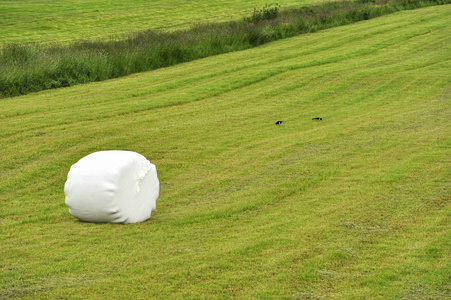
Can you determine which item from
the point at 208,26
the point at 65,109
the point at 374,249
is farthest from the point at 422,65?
the point at 374,249

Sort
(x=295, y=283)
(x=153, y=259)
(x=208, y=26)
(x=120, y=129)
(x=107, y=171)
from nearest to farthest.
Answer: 1. (x=295, y=283)
2. (x=153, y=259)
3. (x=107, y=171)
4. (x=120, y=129)
5. (x=208, y=26)

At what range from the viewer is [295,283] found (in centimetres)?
610

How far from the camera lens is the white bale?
7758 millimetres

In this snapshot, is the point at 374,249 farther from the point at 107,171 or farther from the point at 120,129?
the point at 120,129

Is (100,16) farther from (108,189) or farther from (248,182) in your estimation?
(108,189)

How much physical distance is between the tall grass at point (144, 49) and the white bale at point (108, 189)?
1079 centimetres

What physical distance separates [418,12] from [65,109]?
2216cm

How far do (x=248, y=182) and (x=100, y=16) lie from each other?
29.0 meters

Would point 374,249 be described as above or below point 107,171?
below

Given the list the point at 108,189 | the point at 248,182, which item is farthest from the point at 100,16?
the point at 108,189

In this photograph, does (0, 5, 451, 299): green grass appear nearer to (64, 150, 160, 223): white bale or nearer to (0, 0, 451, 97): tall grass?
(64, 150, 160, 223): white bale

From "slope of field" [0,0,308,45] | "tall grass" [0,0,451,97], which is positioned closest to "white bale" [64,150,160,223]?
"tall grass" [0,0,451,97]

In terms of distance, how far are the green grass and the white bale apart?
0.21m

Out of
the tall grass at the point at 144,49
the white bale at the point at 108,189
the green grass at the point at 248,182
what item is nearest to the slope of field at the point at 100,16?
the tall grass at the point at 144,49
